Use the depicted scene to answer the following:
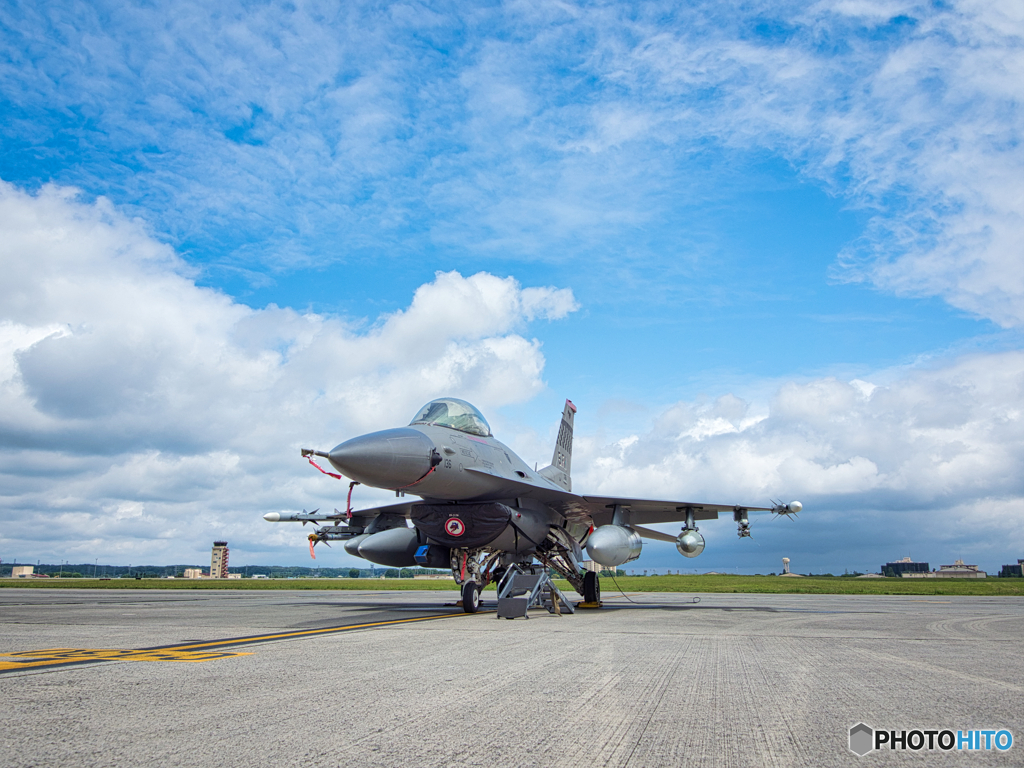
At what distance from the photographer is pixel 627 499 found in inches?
727

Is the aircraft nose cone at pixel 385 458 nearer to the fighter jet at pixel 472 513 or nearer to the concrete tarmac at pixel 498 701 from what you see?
the fighter jet at pixel 472 513

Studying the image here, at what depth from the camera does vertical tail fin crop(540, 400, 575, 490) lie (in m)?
23.8

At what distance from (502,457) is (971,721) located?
12240 mm

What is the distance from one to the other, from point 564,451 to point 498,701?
2010 cm

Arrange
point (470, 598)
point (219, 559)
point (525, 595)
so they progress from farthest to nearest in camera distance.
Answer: point (219, 559) < point (470, 598) < point (525, 595)

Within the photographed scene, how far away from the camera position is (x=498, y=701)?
4.45 m

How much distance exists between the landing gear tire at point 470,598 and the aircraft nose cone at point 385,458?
12.1 feet

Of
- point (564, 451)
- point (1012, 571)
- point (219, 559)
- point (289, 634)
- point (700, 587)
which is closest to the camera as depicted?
point (289, 634)

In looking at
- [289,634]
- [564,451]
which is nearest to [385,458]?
[289,634]

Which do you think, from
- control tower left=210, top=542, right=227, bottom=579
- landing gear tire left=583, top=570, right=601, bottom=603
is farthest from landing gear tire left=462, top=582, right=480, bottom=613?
control tower left=210, top=542, right=227, bottom=579

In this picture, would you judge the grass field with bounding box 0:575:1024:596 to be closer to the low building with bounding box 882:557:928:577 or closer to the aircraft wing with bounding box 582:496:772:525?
the aircraft wing with bounding box 582:496:772:525

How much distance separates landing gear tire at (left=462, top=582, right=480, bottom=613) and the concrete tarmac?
19.4 ft

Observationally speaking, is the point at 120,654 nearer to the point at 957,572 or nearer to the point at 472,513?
the point at 472,513

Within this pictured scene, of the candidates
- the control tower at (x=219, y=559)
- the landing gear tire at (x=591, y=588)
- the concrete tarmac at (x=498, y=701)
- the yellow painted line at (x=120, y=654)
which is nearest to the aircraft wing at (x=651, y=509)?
the landing gear tire at (x=591, y=588)
